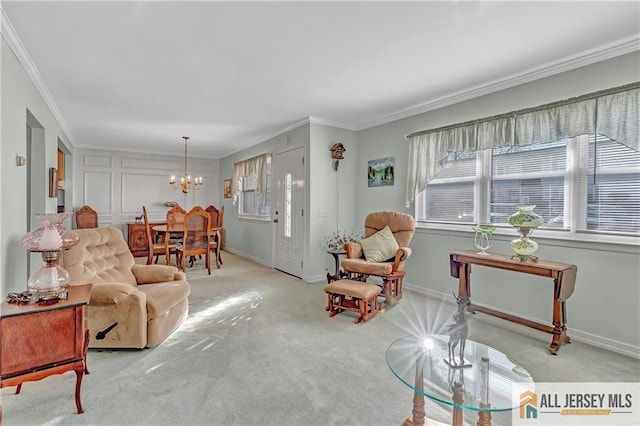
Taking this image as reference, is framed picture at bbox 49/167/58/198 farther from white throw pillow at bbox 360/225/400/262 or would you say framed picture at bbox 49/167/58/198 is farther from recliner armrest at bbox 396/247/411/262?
recliner armrest at bbox 396/247/411/262

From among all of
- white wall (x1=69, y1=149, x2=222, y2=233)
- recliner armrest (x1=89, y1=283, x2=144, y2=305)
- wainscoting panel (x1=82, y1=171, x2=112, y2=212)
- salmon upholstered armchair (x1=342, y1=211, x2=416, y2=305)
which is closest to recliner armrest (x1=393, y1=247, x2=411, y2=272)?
salmon upholstered armchair (x1=342, y1=211, x2=416, y2=305)

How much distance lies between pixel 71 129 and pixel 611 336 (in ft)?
25.4

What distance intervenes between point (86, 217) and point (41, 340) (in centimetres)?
599

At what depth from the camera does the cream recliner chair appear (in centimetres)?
248

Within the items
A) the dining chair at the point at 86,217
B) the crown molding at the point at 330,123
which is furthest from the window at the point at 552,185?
the dining chair at the point at 86,217

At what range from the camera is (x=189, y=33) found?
94.0 inches

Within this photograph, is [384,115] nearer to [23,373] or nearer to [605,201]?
[605,201]

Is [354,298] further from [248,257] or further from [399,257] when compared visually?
[248,257]

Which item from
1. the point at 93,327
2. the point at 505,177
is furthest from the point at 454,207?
the point at 93,327

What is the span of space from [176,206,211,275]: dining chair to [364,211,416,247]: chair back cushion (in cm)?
286

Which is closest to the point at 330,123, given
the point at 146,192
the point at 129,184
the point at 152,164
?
the point at 152,164

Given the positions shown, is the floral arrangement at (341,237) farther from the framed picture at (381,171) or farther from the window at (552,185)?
the window at (552,185)

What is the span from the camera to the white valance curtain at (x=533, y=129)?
2516mm

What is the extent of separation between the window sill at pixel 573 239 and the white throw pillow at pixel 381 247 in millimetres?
749
